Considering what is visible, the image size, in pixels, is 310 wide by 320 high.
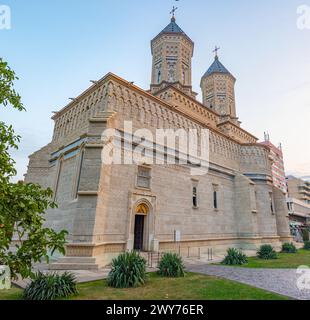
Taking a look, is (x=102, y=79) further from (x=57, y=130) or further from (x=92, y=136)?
(x=57, y=130)

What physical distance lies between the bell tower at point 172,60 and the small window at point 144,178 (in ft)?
39.2

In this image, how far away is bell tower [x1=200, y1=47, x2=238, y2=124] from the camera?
101 ft

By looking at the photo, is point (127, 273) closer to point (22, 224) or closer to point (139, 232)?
point (22, 224)

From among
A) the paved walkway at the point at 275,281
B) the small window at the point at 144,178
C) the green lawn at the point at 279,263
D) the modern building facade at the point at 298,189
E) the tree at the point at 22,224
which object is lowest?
the paved walkway at the point at 275,281

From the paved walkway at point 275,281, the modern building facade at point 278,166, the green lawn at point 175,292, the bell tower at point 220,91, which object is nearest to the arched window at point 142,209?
the paved walkway at point 275,281

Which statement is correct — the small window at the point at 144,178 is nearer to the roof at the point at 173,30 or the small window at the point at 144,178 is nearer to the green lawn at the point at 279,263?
the green lawn at the point at 279,263

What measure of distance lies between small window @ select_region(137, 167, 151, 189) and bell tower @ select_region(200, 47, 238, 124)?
19295 mm

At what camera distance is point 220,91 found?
104 feet

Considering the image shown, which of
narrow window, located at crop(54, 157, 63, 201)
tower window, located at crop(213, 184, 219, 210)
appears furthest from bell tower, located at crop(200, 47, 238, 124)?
narrow window, located at crop(54, 157, 63, 201)

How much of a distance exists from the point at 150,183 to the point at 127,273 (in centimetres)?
762

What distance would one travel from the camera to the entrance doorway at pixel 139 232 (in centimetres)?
1430

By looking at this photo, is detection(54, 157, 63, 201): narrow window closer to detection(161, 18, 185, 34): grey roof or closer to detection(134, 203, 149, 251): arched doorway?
detection(134, 203, 149, 251): arched doorway

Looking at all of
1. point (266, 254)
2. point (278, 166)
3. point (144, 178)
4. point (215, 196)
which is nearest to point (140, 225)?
point (144, 178)
